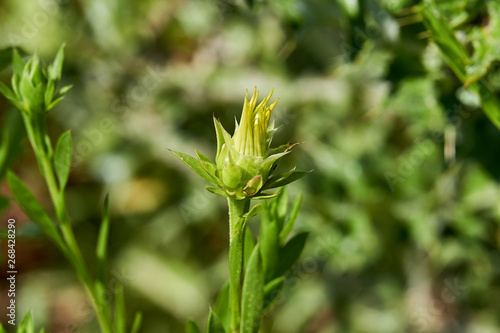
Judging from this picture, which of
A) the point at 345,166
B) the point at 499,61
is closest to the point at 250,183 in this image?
the point at 499,61

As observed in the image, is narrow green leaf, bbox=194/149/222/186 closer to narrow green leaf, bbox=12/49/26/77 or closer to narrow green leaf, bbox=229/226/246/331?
narrow green leaf, bbox=229/226/246/331

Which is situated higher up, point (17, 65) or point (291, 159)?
point (17, 65)

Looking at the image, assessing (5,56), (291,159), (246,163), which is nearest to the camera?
(246,163)

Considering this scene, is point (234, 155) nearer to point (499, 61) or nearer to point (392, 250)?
point (499, 61)

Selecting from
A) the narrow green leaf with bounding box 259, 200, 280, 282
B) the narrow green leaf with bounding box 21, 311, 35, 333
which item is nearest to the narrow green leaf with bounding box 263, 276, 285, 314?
the narrow green leaf with bounding box 259, 200, 280, 282

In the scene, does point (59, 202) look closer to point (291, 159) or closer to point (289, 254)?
point (289, 254)

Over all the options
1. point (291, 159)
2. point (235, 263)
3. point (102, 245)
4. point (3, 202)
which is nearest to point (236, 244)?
point (235, 263)

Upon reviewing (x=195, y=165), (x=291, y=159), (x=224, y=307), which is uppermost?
(x=195, y=165)
